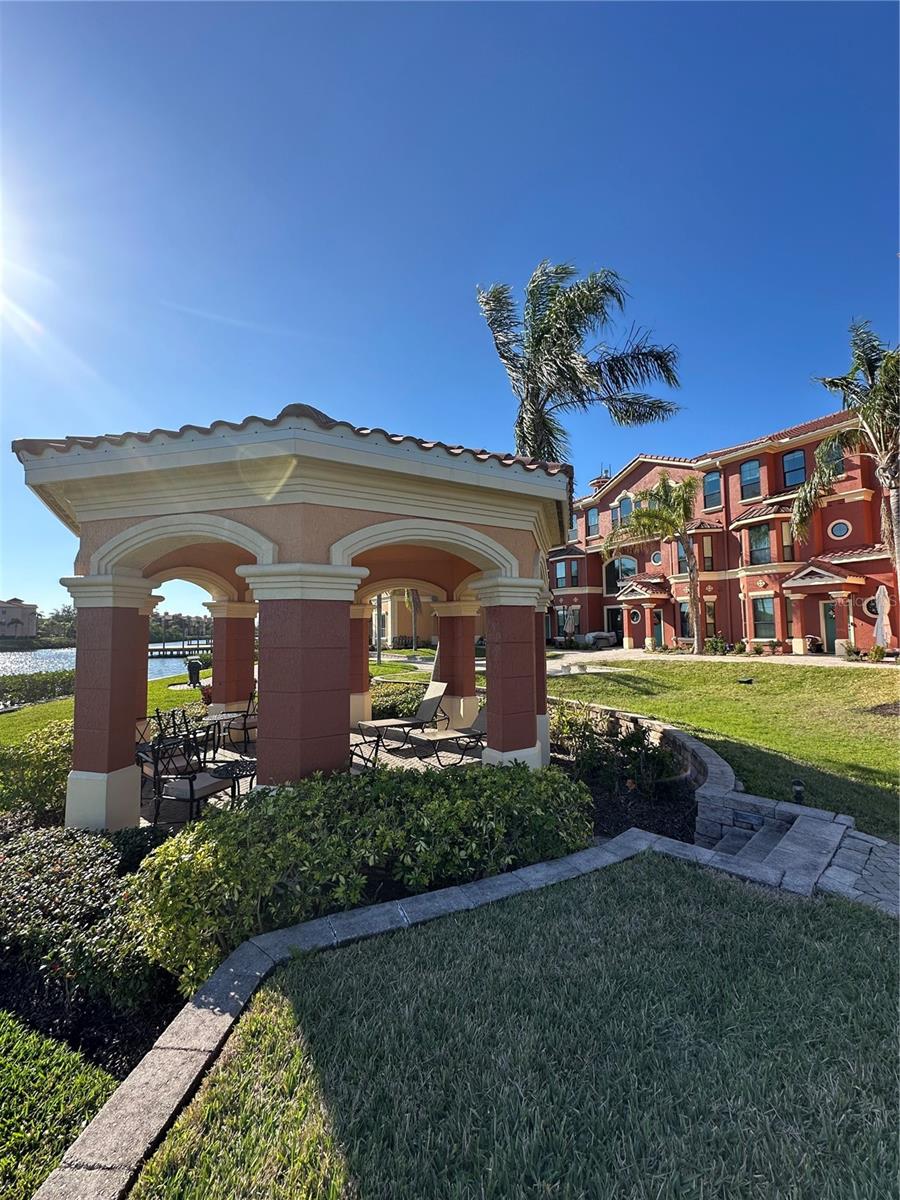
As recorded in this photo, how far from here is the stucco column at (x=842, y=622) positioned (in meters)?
22.6

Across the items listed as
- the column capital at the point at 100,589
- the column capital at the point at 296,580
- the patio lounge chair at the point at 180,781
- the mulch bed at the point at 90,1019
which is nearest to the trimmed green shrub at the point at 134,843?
the patio lounge chair at the point at 180,781

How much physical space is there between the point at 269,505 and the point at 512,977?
179 inches

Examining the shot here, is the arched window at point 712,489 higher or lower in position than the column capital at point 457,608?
higher

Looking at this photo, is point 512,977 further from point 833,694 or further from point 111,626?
A: point 833,694

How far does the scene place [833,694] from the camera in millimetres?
15953

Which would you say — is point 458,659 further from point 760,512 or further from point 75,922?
point 760,512

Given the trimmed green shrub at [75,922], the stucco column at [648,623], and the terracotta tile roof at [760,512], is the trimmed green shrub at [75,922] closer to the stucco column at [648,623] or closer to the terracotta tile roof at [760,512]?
the terracotta tile roof at [760,512]

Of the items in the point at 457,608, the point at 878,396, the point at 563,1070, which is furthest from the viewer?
the point at 878,396

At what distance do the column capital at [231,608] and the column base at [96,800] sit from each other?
17.9 feet

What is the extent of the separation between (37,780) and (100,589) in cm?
292

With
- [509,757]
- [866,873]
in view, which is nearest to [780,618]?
[866,873]

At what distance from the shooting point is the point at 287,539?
529cm

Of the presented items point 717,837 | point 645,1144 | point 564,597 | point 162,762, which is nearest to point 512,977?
point 645,1144

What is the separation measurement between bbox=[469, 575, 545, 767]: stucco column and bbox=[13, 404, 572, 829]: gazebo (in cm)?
2
